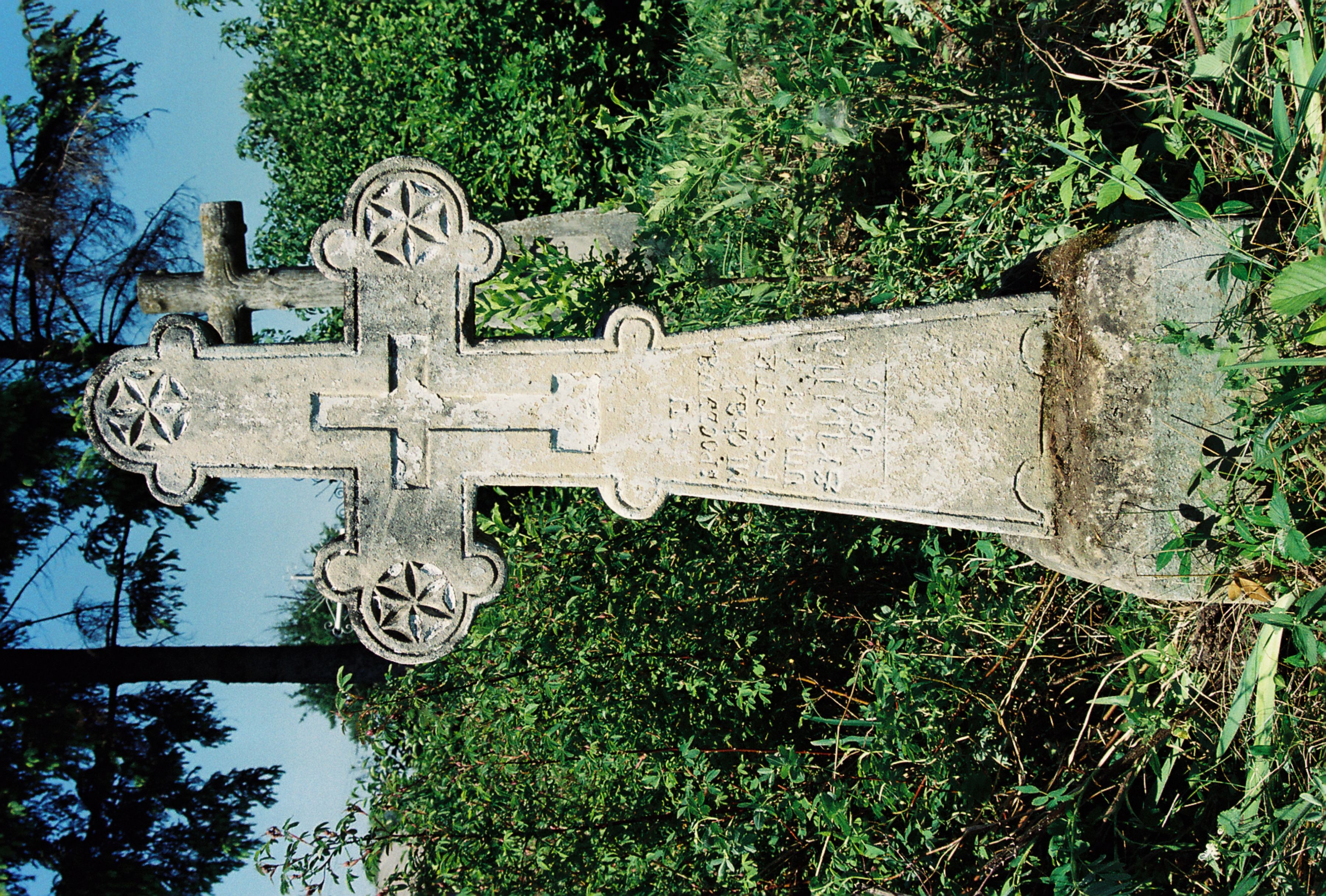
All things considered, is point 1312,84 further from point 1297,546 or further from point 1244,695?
point 1244,695

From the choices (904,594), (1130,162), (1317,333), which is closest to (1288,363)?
(1317,333)

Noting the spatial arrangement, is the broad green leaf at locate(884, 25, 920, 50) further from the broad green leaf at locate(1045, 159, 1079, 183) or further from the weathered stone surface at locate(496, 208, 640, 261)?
the weathered stone surface at locate(496, 208, 640, 261)

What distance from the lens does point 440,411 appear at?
3.22m

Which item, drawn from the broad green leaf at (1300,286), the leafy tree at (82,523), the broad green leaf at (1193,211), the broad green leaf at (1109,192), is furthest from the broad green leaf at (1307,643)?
the leafy tree at (82,523)

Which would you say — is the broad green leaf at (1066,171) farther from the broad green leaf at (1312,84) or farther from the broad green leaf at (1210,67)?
the broad green leaf at (1312,84)

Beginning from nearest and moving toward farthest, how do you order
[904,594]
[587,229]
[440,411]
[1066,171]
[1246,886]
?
[1246,886], [1066,171], [440,411], [904,594], [587,229]

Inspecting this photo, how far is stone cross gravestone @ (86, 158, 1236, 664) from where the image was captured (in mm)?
3098

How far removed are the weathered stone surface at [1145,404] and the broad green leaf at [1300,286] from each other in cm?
35

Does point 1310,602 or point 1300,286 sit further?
point 1310,602

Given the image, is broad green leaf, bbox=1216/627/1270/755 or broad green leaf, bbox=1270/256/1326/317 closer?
broad green leaf, bbox=1270/256/1326/317

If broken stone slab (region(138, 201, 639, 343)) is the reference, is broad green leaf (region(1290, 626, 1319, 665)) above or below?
below

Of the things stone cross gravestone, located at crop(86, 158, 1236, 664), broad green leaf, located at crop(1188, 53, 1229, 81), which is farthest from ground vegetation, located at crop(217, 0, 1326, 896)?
stone cross gravestone, located at crop(86, 158, 1236, 664)

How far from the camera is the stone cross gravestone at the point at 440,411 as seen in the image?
10.2 feet

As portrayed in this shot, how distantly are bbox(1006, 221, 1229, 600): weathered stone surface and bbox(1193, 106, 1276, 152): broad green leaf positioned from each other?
29 cm
